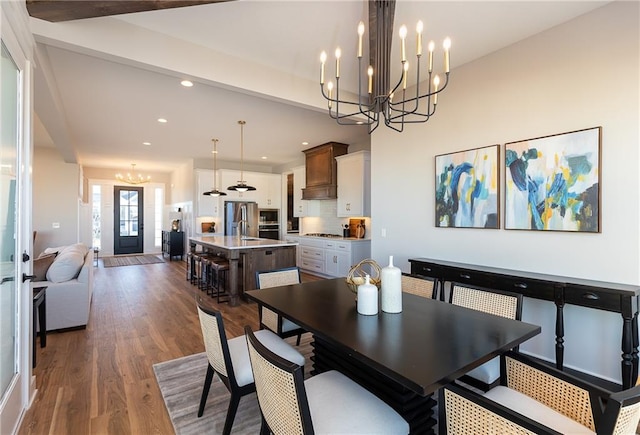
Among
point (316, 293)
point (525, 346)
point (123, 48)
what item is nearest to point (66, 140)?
point (123, 48)

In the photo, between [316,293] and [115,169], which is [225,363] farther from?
[115,169]

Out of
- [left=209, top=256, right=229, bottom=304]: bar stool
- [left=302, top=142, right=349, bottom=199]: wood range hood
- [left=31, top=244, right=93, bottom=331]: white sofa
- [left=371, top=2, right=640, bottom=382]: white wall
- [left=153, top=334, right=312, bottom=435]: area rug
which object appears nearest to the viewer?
[left=153, top=334, right=312, bottom=435]: area rug

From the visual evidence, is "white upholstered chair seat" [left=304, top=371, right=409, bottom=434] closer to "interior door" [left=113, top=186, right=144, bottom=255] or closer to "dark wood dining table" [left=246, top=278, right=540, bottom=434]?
"dark wood dining table" [left=246, top=278, right=540, bottom=434]

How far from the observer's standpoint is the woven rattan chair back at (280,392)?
3.56ft

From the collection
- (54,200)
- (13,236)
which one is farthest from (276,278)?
(54,200)

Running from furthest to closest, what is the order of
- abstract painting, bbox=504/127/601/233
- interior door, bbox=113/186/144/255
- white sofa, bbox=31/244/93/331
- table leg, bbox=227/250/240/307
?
interior door, bbox=113/186/144/255 < table leg, bbox=227/250/240/307 < white sofa, bbox=31/244/93/331 < abstract painting, bbox=504/127/601/233

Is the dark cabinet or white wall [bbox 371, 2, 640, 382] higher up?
white wall [bbox 371, 2, 640, 382]

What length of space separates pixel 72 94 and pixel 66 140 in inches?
72.9

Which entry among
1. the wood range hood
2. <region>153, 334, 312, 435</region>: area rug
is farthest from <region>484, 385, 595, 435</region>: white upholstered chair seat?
the wood range hood

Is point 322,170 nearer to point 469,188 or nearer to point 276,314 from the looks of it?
point 469,188

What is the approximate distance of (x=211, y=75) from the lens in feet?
Answer: 9.77

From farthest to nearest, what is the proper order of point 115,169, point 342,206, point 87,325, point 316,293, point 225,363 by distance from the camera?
1. point 115,169
2. point 342,206
3. point 87,325
4. point 316,293
5. point 225,363

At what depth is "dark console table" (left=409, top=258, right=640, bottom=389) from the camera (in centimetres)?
211

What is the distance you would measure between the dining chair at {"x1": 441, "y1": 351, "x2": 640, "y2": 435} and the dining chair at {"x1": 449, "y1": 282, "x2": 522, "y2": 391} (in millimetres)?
212
